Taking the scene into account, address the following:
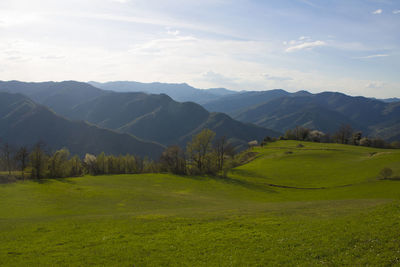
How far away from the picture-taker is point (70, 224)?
31.4m

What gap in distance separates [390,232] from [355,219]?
634 centimetres

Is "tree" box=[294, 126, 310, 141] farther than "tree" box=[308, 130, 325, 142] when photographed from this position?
Yes

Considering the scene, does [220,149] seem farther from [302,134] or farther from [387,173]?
[302,134]

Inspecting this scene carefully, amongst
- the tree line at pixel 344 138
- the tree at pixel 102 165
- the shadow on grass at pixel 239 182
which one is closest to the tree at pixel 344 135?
the tree line at pixel 344 138

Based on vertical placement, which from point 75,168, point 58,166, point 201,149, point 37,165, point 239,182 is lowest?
point 239,182

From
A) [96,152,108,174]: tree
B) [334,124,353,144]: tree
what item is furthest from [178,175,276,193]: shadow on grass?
[334,124,353,144]: tree

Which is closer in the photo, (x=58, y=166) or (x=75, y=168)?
(x=58, y=166)

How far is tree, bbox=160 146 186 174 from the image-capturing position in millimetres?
99688

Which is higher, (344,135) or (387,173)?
(344,135)

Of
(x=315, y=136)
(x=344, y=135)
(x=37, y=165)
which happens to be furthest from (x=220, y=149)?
(x=344, y=135)

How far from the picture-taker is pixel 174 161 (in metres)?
102

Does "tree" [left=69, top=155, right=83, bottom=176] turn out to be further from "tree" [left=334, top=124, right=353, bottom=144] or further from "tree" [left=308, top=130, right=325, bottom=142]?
"tree" [left=334, top=124, right=353, bottom=144]

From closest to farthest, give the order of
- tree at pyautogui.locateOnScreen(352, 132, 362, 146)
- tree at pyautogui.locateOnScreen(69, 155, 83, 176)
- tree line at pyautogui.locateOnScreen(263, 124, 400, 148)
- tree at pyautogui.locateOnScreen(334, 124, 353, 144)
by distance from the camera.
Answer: tree at pyautogui.locateOnScreen(69, 155, 83, 176), tree line at pyautogui.locateOnScreen(263, 124, 400, 148), tree at pyautogui.locateOnScreen(352, 132, 362, 146), tree at pyautogui.locateOnScreen(334, 124, 353, 144)

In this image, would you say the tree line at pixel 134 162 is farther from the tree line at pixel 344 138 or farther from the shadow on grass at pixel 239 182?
the tree line at pixel 344 138
